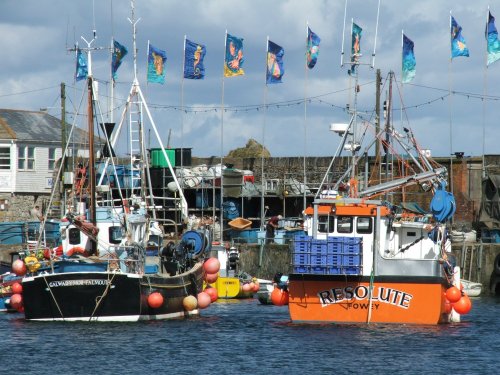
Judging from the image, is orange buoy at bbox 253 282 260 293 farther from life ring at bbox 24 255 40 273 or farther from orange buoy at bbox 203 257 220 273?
life ring at bbox 24 255 40 273

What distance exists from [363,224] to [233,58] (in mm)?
25301

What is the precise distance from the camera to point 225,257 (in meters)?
57.4

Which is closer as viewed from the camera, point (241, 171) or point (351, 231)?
point (351, 231)

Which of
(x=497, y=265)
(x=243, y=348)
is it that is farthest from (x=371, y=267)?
(x=497, y=265)

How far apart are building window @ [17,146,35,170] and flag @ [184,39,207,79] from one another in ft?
42.1

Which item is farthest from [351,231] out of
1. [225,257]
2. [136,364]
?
[225,257]

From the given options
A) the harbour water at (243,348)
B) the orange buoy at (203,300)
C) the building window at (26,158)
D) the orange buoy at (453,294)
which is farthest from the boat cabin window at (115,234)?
the building window at (26,158)

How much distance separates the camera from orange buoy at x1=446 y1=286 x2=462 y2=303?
3809 centimetres

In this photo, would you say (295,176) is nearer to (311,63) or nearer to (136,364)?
(311,63)

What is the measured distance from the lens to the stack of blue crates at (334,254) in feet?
121

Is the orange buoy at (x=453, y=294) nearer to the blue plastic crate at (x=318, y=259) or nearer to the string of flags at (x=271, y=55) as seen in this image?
the blue plastic crate at (x=318, y=259)

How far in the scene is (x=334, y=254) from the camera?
36.8 meters

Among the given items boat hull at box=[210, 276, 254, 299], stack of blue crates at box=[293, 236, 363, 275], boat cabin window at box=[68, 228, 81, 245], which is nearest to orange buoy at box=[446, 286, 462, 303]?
stack of blue crates at box=[293, 236, 363, 275]

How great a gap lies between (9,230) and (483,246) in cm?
2193
